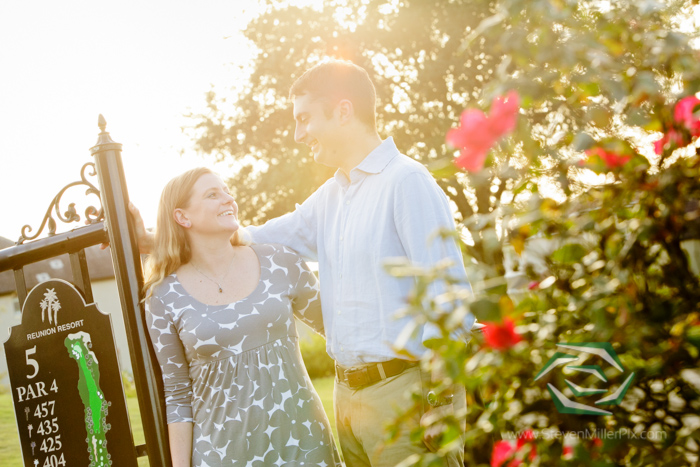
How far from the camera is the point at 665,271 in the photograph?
1204mm

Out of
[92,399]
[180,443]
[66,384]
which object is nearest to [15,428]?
[66,384]

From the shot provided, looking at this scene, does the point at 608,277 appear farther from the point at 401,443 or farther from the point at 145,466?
the point at 145,466

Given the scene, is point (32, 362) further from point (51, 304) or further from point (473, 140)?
point (473, 140)

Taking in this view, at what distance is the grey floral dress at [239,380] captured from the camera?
9.62 feet

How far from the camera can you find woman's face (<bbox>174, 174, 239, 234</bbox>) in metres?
3.10

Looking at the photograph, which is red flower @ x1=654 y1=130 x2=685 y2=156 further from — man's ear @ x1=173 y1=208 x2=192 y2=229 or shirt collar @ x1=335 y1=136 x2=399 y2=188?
man's ear @ x1=173 y1=208 x2=192 y2=229

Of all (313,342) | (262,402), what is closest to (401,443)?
(262,402)

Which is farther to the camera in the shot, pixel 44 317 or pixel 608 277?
pixel 44 317

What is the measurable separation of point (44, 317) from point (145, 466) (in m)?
4.94

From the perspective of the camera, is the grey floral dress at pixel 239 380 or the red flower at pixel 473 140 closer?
the red flower at pixel 473 140

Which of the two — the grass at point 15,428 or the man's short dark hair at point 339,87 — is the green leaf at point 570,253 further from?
the grass at point 15,428

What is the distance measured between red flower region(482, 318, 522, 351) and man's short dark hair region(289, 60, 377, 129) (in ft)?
6.50

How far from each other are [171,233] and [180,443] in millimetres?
931

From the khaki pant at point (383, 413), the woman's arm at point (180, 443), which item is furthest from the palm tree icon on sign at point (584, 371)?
the woman's arm at point (180, 443)
